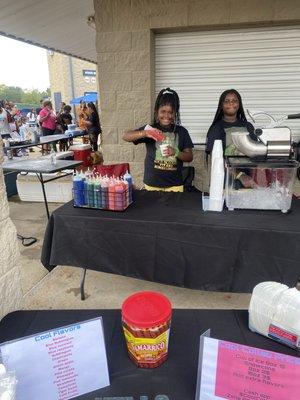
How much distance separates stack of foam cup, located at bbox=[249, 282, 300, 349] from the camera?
1.04 m

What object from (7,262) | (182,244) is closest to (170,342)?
(7,262)

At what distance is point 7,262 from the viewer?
1227 millimetres

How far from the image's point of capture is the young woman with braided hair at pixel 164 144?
2604mm

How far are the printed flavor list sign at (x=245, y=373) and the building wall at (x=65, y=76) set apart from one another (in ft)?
73.7

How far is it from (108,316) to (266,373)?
635mm

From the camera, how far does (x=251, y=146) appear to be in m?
1.85

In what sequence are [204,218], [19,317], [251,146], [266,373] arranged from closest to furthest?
1. [266,373]
2. [19,317]
3. [251,146]
4. [204,218]

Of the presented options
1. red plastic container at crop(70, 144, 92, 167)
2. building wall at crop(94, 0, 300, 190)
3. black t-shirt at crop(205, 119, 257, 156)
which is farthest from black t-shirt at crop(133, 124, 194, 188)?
red plastic container at crop(70, 144, 92, 167)

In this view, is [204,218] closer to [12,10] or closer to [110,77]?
[110,77]

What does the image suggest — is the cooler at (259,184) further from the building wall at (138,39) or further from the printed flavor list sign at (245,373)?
the building wall at (138,39)

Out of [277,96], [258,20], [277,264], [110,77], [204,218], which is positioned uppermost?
[258,20]

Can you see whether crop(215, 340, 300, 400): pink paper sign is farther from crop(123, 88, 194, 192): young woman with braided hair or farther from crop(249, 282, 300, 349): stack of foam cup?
crop(123, 88, 194, 192): young woman with braided hair

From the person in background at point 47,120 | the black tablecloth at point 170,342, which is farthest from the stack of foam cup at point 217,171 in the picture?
the person in background at point 47,120

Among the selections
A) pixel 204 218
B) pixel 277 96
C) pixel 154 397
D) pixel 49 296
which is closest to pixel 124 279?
pixel 49 296
